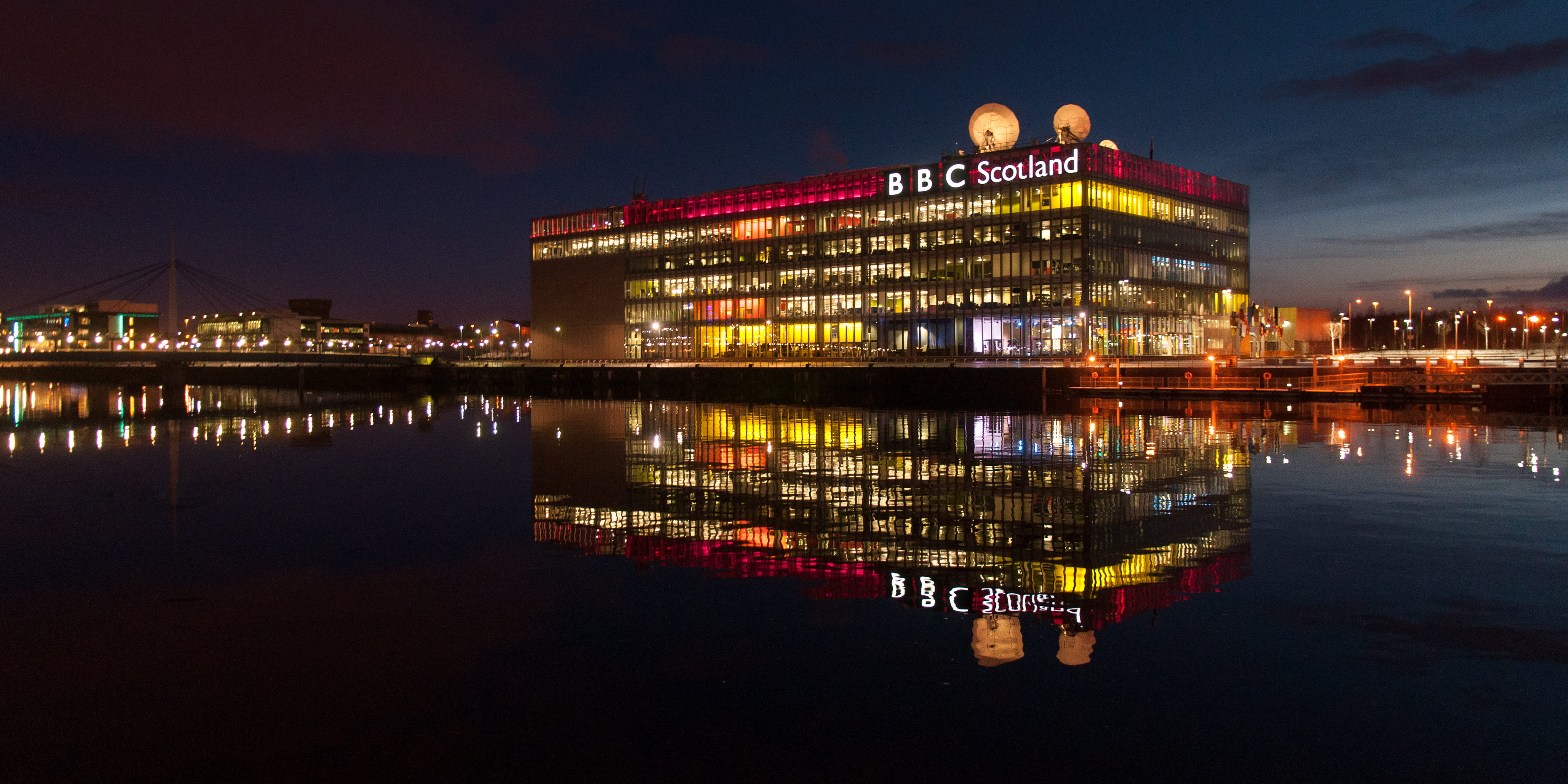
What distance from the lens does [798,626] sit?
1224cm

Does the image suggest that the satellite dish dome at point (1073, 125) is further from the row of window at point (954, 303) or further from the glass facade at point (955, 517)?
the glass facade at point (955, 517)

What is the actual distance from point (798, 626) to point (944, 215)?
332ft

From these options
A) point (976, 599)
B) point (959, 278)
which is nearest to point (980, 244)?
point (959, 278)

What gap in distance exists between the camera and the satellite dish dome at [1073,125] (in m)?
104

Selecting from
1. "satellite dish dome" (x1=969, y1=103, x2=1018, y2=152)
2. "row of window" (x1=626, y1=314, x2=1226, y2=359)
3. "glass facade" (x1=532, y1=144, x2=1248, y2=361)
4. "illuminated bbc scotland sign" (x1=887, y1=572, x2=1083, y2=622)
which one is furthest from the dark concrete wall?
"illuminated bbc scotland sign" (x1=887, y1=572, x2=1083, y2=622)

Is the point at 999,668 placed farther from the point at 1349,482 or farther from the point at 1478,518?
the point at 1349,482

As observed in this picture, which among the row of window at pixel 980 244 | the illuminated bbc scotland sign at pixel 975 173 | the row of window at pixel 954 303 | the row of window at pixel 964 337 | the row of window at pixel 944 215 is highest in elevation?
the illuminated bbc scotland sign at pixel 975 173

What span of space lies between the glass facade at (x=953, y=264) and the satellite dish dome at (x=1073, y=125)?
4.48m

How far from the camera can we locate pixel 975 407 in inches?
2653

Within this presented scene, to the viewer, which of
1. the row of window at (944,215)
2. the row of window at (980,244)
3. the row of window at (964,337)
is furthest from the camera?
the row of window at (944,215)

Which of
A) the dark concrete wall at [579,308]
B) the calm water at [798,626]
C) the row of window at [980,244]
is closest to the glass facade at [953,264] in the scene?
the row of window at [980,244]

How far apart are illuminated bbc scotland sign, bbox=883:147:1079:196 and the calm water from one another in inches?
3025

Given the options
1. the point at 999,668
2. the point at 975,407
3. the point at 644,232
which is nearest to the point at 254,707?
the point at 999,668

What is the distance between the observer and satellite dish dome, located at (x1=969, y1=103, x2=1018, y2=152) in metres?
107
